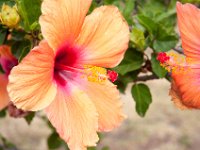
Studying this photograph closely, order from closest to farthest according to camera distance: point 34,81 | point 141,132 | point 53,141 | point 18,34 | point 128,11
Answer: point 34,81
point 18,34
point 128,11
point 53,141
point 141,132

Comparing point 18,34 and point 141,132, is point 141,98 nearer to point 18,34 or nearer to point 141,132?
point 18,34

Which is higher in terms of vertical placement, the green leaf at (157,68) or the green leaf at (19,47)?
the green leaf at (19,47)

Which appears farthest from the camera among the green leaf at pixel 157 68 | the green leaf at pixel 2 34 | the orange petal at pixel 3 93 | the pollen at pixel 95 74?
the orange petal at pixel 3 93

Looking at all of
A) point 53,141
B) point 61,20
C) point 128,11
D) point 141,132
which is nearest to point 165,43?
point 128,11

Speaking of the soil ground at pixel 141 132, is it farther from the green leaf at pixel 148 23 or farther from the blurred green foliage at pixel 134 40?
the green leaf at pixel 148 23

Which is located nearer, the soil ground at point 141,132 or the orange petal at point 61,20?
the orange petal at point 61,20

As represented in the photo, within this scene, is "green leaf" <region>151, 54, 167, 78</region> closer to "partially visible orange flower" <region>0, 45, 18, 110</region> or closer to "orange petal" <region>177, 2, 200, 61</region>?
"orange petal" <region>177, 2, 200, 61</region>

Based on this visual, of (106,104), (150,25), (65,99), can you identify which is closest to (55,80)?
(65,99)

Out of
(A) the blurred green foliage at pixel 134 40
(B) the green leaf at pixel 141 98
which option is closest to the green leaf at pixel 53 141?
(A) the blurred green foliage at pixel 134 40
